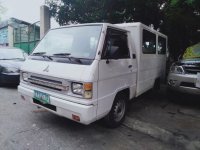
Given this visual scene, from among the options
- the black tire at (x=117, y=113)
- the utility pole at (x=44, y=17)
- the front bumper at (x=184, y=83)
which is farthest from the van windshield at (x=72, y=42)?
the utility pole at (x=44, y=17)

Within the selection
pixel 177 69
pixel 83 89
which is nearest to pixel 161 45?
pixel 177 69

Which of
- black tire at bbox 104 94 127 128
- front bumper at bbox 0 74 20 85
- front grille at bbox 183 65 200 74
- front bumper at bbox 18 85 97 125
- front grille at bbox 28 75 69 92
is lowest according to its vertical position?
black tire at bbox 104 94 127 128

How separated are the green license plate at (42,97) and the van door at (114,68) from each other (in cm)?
91

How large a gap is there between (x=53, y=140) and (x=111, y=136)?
1.05m

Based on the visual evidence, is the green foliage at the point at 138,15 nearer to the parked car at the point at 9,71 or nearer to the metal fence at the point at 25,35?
the parked car at the point at 9,71

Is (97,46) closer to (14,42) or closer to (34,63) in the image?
(34,63)

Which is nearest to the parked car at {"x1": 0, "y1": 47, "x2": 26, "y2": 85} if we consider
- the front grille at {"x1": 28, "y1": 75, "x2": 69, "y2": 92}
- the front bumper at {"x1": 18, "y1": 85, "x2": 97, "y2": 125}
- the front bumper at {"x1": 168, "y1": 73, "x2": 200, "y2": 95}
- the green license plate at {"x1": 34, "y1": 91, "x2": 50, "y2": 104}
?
the front grille at {"x1": 28, "y1": 75, "x2": 69, "y2": 92}

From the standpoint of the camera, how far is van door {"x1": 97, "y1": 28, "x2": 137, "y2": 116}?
3.21 metres

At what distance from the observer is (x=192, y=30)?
8.80 metres

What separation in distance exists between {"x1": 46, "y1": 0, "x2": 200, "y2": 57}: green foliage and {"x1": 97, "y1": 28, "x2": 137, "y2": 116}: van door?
4767 millimetres

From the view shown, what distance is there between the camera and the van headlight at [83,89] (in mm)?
2906

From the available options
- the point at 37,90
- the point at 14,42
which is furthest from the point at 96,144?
the point at 14,42

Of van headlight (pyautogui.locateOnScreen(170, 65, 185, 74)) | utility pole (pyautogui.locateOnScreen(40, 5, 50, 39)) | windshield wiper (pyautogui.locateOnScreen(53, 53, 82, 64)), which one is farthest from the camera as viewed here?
utility pole (pyautogui.locateOnScreen(40, 5, 50, 39))

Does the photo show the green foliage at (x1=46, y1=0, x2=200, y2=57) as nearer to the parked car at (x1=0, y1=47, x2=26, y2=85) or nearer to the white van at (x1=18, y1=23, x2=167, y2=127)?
the parked car at (x1=0, y1=47, x2=26, y2=85)
